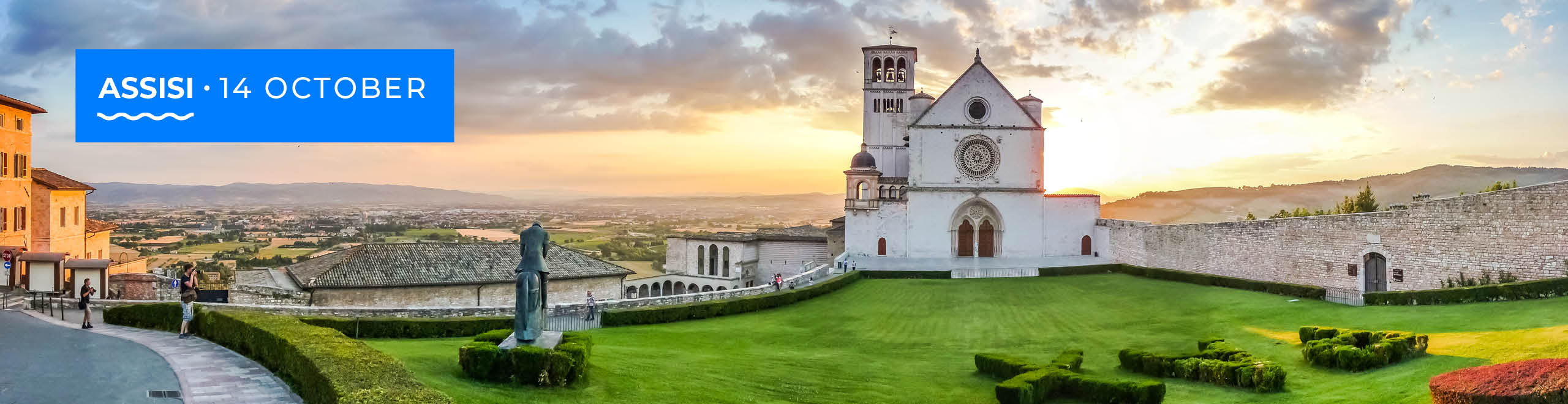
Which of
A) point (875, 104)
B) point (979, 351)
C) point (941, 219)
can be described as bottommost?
point (979, 351)

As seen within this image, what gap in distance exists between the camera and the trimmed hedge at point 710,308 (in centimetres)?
2474

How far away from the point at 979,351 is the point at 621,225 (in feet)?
322

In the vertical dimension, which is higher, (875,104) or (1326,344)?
(875,104)

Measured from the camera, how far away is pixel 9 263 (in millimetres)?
27797

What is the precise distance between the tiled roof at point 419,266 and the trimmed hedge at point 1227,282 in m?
23.5

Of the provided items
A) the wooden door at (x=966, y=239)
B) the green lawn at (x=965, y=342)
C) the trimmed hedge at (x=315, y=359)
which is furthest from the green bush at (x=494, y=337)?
the wooden door at (x=966, y=239)

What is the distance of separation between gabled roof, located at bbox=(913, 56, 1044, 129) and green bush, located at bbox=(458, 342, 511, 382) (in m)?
34.6

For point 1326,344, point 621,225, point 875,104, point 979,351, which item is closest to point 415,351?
point 979,351

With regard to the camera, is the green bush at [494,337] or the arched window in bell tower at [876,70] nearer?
the green bush at [494,337]

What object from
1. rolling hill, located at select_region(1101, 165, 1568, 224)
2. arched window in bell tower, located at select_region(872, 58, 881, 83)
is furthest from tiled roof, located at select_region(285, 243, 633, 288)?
rolling hill, located at select_region(1101, 165, 1568, 224)

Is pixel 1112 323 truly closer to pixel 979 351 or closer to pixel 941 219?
pixel 979 351

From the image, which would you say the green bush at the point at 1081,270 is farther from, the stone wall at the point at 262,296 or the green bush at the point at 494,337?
the stone wall at the point at 262,296

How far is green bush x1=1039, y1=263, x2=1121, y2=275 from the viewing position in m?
A: 38.1

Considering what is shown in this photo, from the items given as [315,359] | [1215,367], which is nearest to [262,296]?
[315,359]
